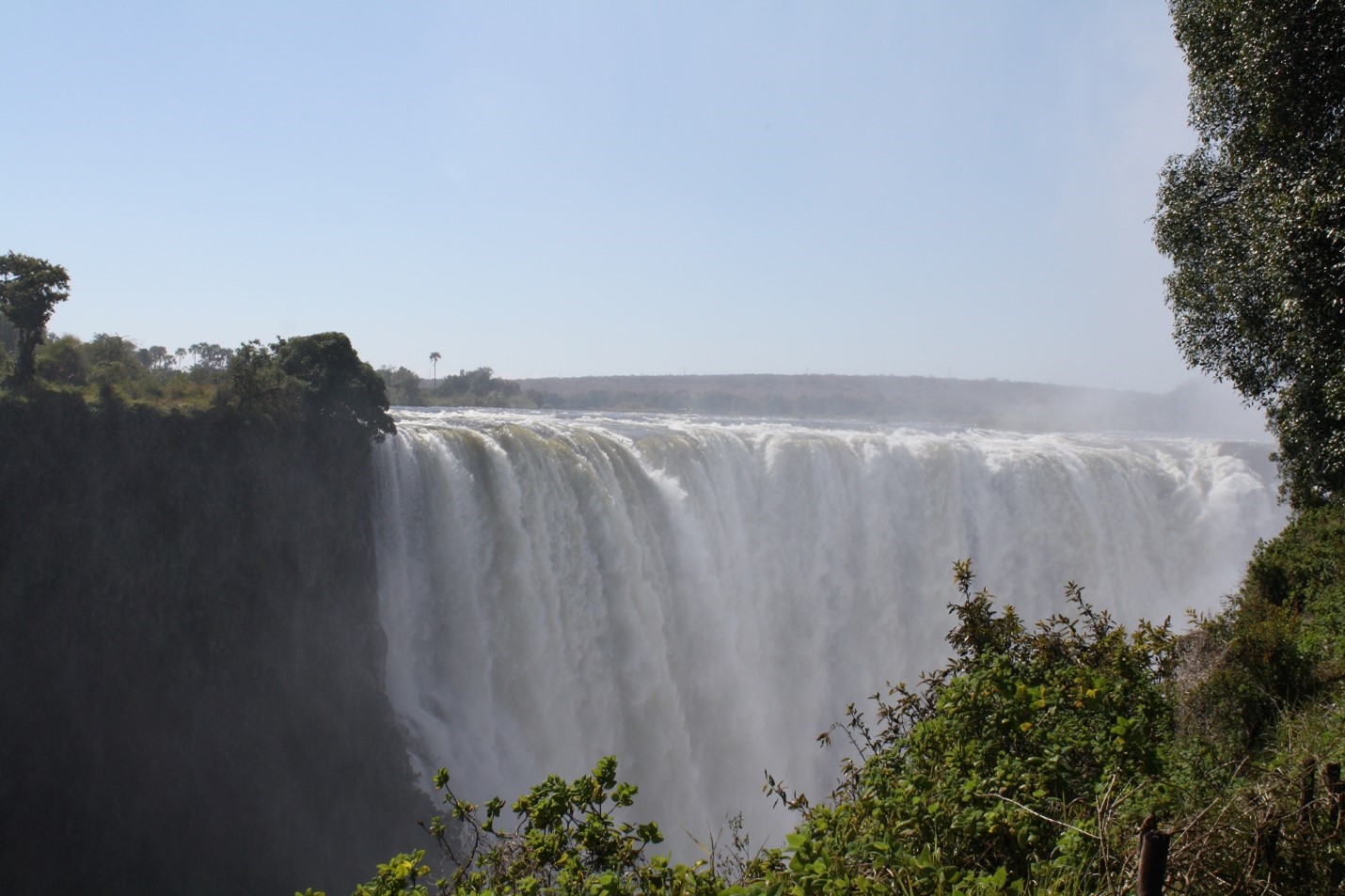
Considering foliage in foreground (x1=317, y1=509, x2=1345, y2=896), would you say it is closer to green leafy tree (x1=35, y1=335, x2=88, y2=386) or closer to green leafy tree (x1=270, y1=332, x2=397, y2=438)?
green leafy tree (x1=270, y1=332, x2=397, y2=438)

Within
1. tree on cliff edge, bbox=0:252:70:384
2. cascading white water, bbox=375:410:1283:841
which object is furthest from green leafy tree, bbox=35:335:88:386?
cascading white water, bbox=375:410:1283:841

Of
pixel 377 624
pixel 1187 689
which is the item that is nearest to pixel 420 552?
pixel 377 624

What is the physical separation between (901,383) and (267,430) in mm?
76223

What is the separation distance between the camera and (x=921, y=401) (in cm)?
7881

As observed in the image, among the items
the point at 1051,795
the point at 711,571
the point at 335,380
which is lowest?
the point at 711,571

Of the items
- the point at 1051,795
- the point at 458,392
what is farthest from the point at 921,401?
the point at 1051,795

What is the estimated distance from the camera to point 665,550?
18.1 meters

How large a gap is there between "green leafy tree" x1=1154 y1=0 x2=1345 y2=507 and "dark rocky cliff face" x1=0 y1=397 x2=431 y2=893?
43.7ft

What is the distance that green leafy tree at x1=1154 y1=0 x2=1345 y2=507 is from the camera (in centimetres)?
676

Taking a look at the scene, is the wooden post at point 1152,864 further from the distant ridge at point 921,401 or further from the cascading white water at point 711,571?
the distant ridge at point 921,401

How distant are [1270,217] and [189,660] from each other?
597 inches

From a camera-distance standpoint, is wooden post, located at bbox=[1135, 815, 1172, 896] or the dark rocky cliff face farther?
the dark rocky cliff face

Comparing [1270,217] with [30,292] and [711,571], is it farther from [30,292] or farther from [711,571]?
[30,292]

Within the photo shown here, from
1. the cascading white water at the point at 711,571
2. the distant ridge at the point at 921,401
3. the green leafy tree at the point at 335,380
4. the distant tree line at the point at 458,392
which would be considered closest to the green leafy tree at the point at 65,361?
the green leafy tree at the point at 335,380
